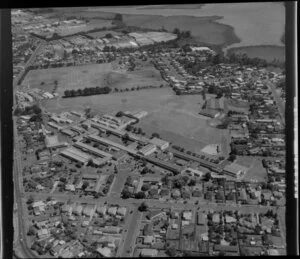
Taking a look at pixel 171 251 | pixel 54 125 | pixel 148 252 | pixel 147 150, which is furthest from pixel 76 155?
pixel 171 251

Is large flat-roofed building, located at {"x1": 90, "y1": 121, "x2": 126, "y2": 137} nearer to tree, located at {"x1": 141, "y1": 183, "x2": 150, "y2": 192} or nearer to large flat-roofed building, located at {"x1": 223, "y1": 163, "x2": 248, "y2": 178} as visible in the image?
tree, located at {"x1": 141, "y1": 183, "x2": 150, "y2": 192}

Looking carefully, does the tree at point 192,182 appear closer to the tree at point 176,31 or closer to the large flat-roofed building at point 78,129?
the large flat-roofed building at point 78,129

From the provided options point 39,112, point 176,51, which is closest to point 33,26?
point 39,112

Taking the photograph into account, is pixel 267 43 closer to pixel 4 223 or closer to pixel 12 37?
pixel 12 37

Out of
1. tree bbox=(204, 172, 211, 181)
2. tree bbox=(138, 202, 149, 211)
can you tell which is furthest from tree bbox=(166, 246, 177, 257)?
tree bbox=(204, 172, 211, 181)

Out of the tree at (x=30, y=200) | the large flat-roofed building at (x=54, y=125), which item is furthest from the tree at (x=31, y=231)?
the large flat-roofed building at (x=54, y=125)

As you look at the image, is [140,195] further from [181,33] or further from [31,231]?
[181,33]
